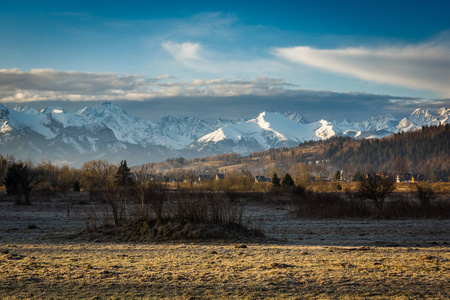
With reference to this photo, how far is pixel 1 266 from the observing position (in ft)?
36.3

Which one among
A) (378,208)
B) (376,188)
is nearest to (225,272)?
(378,208)

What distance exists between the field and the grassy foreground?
20 mm

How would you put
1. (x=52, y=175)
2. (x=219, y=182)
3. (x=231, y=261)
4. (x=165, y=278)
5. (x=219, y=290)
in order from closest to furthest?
(x=219, y=290), (x=165, y=278), (x=231, y=261), (x=219, y=182), (x=52, y=175)

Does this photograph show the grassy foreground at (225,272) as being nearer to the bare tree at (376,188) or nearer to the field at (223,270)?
the field at (223,270)

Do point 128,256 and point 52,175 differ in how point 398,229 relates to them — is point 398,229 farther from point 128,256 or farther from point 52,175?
point 52,175

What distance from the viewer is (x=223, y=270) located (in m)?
10.7

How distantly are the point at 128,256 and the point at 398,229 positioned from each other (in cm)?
1381

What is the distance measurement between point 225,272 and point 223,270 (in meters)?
0.26

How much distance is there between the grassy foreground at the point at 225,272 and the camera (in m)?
8.47

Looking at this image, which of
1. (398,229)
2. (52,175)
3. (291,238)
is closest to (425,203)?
(398,229)

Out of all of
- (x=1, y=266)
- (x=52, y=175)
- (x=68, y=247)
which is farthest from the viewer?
(x=52, y=175)

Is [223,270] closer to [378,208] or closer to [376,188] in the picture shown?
[378,208]

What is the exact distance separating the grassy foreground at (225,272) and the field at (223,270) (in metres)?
0.02

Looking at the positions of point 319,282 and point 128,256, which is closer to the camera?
point 319,282
